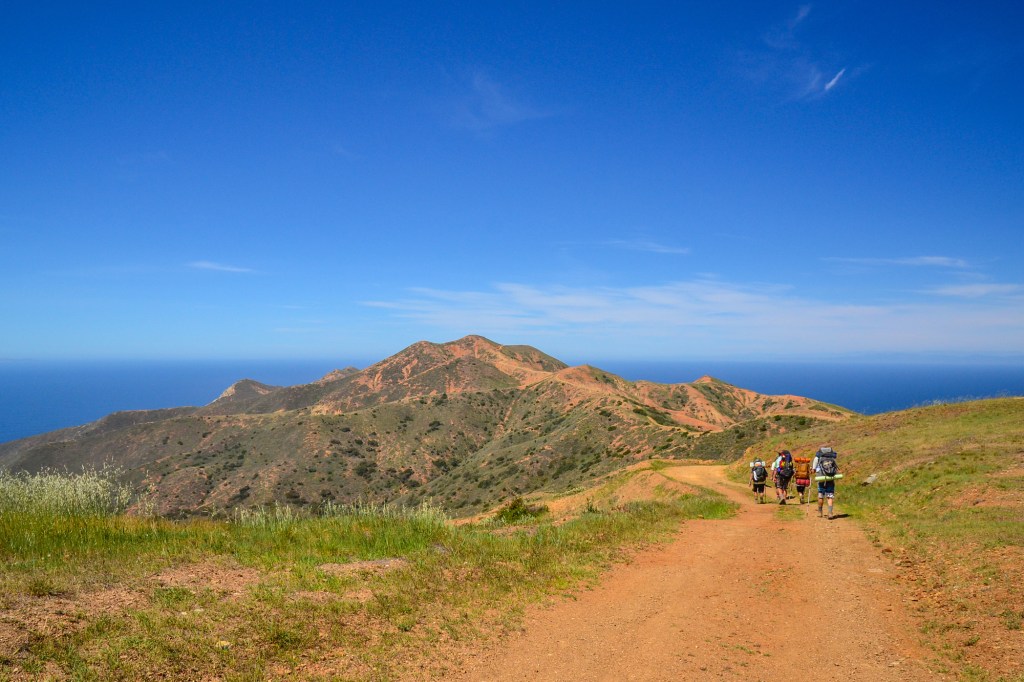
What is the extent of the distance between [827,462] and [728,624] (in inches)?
449

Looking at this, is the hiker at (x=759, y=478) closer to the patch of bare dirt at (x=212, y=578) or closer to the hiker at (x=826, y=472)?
the hiker at (x=826, y=472)

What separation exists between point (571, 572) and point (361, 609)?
444cm

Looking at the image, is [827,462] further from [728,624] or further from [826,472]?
[728,624]

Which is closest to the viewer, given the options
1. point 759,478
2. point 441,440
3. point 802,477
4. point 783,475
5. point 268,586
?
point 268,586

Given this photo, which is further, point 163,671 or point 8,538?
point 8,538

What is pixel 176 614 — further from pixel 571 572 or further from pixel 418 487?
pixel 418 487

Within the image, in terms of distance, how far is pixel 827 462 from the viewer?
17.2 meters

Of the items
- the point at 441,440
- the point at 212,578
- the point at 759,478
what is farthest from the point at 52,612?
the point at 441,440

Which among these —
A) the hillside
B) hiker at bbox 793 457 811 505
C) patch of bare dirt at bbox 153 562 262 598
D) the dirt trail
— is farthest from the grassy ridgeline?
the hillside

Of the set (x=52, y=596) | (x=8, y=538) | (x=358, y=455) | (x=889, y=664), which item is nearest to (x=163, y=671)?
(x=52, y=596)

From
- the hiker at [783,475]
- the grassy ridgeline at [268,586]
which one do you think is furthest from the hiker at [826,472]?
the grassy ridgeline at [268,586]

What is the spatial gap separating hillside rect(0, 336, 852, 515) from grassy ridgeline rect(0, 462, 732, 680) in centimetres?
3827

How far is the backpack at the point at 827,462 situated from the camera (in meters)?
17.1

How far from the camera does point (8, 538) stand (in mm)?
8453
